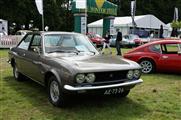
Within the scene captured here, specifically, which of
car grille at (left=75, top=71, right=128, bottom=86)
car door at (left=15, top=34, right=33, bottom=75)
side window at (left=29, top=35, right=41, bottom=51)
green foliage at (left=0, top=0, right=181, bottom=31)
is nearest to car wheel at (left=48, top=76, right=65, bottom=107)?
car grille at (left=75, top=71, right=128, bottom=86)

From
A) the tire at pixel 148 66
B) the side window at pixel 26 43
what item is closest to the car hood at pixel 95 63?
the side window at pixel 26 43

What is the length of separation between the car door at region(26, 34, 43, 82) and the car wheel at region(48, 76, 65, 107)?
20.3 inches

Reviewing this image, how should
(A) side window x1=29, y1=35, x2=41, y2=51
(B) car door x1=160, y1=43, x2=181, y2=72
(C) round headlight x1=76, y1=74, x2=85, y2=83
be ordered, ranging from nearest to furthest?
1. (C) round headlight x1=76, y1=74, x2=85, y2=83
2. (A) side window x1=29, y1=35, x2=41, y2=51
3. (B) car door x1=160, y1=43, x2=181, y2=72

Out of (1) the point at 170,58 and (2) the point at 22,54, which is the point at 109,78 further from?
(1) the point at 170,58

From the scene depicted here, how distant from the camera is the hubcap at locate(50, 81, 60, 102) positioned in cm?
625

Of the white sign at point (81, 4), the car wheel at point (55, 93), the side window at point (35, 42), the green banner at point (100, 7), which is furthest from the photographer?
the green banner at point (100, 7)

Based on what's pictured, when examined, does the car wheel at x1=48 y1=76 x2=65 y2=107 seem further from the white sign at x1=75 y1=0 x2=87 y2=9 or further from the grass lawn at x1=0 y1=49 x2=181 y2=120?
the white sign at x1=75 y1=0 x2=87 y2=9

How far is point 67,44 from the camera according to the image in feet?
24.2

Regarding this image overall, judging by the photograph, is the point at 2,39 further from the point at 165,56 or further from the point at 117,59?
the point at 117,59

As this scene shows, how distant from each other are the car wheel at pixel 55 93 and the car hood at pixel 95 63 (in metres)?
0.44

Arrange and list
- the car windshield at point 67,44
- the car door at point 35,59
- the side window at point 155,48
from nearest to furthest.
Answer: the car door at point 35,59
the car windshield at point 67,44
the side window at point 155,48

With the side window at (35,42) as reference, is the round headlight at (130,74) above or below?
below

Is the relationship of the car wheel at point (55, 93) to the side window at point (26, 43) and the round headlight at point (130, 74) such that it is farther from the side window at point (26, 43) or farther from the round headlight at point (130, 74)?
the side window at point (26, 43)

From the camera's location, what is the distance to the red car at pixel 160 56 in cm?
1041
